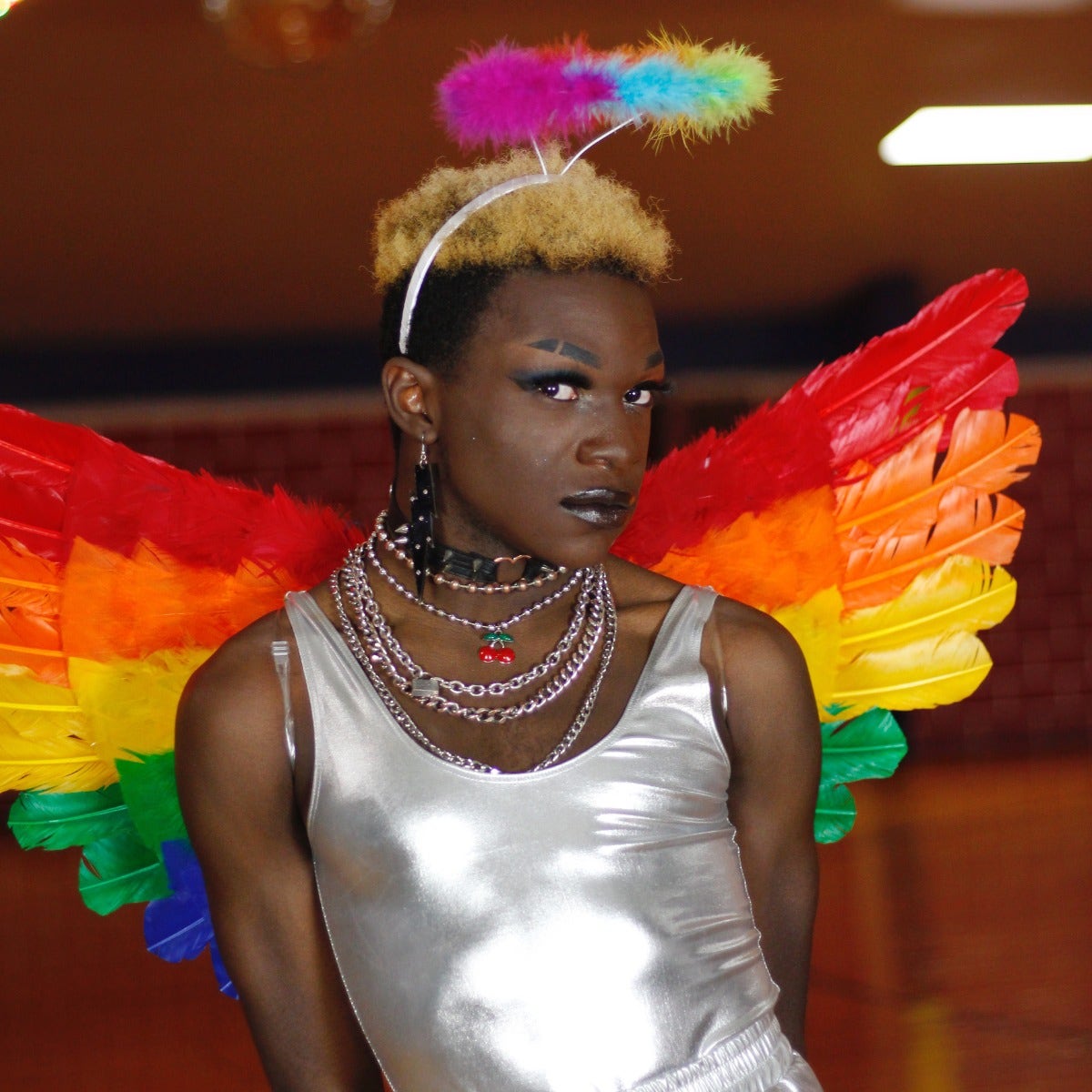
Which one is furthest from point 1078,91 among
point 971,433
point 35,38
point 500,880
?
point 500,880

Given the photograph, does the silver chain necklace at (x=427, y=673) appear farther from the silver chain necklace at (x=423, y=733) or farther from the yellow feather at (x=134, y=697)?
the yellow feather at (x=134, y=697)

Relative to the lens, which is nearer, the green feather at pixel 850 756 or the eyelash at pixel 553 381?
the eyelash at pixel 553 381

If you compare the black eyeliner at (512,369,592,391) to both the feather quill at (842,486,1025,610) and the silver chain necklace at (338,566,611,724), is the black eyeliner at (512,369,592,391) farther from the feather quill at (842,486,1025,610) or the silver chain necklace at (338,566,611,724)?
the feather quill at (842,486,1025,610)

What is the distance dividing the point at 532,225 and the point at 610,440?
0.21 m

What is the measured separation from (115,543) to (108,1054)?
7.02 ft

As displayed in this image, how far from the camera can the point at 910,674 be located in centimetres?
175

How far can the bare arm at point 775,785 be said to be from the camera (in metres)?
1.31

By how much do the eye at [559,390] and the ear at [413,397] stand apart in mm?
126

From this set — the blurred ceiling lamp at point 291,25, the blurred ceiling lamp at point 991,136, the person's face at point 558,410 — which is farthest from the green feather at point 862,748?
the blurred ceiling lamp at point 991,136

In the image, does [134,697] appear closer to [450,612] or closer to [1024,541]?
[450,612]

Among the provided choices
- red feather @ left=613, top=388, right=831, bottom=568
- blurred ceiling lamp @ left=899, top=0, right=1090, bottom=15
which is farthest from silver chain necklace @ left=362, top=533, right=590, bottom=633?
blurred ceiling lamp @ left=899, top=0, right=1090, bottom=15

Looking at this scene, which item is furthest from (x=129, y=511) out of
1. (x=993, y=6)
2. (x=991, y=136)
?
(x=991, y=136)

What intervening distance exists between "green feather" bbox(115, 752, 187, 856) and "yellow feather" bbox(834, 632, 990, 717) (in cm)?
80

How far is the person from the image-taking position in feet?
3.83
